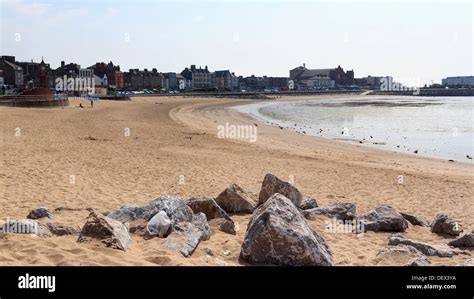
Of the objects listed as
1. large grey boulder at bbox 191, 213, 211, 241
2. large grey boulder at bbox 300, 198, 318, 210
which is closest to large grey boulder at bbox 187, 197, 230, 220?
large grey boulder at bbox 191, 213, 211, 241

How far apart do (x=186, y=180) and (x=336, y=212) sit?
5556 millimetres

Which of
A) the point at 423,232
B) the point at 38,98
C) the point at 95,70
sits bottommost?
the point at 423,232

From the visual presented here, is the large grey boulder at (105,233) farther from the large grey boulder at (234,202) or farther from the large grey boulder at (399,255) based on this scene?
the large grey boulder at (399,255)

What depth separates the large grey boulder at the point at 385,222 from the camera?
909 centimetres

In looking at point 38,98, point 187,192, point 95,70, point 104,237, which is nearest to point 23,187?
point 187,192

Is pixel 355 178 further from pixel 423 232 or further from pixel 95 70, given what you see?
pixel 95 70

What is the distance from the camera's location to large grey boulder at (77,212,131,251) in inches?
244

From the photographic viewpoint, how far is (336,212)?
9727mm

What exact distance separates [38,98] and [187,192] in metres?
41.2

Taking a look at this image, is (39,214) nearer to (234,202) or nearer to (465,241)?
(234,202)

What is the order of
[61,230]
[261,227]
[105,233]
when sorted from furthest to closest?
[61,230]
[105,233]
[261,227]

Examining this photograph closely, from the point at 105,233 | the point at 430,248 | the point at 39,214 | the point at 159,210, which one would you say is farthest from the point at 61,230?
the point at 430,248
